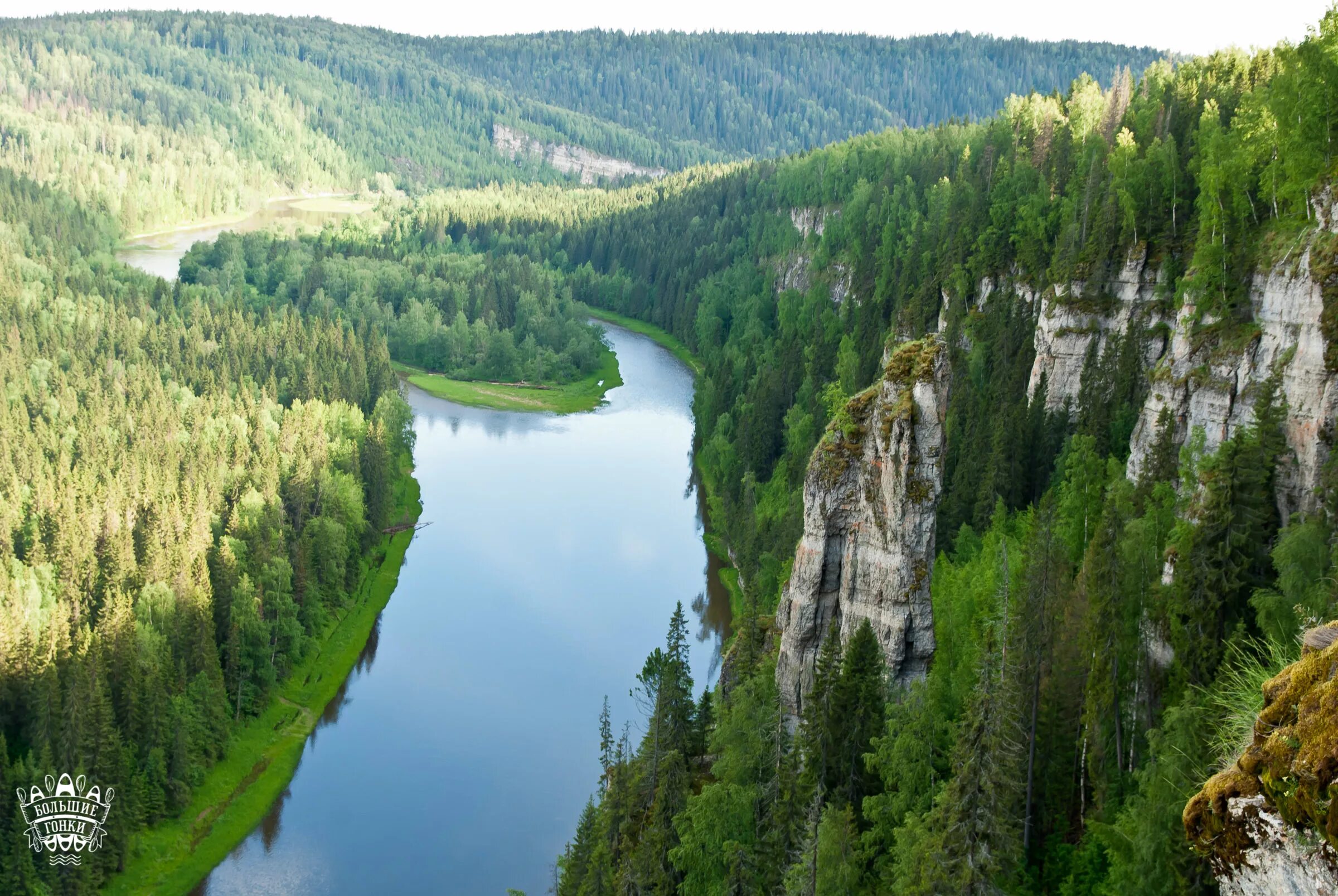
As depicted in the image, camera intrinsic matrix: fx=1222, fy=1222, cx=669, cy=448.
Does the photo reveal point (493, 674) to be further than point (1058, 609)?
Yes

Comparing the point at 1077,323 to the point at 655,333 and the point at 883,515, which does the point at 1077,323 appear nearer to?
the point at 883,515

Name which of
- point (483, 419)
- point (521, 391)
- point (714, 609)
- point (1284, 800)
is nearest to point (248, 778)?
point (714, 609)

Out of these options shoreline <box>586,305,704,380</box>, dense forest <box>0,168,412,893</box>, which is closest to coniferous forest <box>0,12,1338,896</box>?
dense forest <box>0,168,412,893</box>

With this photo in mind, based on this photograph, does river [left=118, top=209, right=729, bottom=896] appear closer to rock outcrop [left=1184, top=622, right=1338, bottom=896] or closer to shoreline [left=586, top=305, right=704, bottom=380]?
shoreline [left=586, top=305, right=704, bottom=380]

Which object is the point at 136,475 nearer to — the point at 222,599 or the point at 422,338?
the point at 222,599

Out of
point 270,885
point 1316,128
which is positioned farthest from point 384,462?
point 1316,128

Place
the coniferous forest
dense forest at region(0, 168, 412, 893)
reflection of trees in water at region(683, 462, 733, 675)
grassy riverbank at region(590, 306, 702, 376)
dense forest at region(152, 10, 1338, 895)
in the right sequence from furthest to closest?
1. grassy riverbank at region(590, 306, 702, 376)
2. reflection of trees in water at region(683, 462, 733, 675)
3. dense forest at region(0, 168, 412, 893)
4. the coniferous forest
5. dense forest at region(152, 10, 1338, 895)

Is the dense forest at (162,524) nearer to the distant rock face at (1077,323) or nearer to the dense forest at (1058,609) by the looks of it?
the dense forest at (1058,609)
